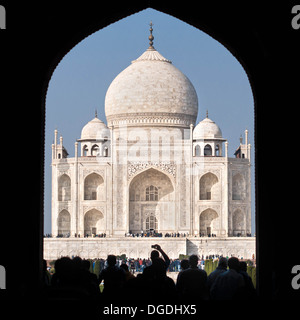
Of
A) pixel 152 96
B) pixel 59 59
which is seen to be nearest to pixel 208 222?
pixel 152 96

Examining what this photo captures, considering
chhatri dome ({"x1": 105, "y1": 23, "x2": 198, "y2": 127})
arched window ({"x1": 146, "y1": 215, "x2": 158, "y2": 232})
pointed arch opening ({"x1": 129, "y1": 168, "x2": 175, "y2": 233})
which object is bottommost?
arched window ({"x1": 146, "y1": 215, "x2": 158, "y2": 232})

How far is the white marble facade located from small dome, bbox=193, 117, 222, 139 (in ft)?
0.13

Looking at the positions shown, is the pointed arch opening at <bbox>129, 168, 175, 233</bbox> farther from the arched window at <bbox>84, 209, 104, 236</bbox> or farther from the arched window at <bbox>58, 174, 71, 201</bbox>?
the arched window at <bbox>58, 174, 71, 201</bbox>

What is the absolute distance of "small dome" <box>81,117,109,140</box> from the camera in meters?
33.2

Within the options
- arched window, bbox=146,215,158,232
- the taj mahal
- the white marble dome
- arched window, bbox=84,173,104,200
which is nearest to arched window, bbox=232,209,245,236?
the taj mahal

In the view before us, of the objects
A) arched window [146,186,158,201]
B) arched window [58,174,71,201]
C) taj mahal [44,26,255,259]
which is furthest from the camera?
arched window [146,186,158,201]

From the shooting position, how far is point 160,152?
30.7m

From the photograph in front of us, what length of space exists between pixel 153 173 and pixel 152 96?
3.24 meters

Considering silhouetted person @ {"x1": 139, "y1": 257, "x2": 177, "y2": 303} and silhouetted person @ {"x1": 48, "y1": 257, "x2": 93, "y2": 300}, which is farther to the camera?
silhouetted person @ {"x1": 139, "y1": 257, "x2": 177, "y2": 303}

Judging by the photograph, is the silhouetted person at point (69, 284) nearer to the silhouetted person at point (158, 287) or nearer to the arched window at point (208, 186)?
the silhouetted person at point (158, 287)

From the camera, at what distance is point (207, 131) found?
32250mm

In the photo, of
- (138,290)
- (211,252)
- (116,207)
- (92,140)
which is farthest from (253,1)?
(92,140)
